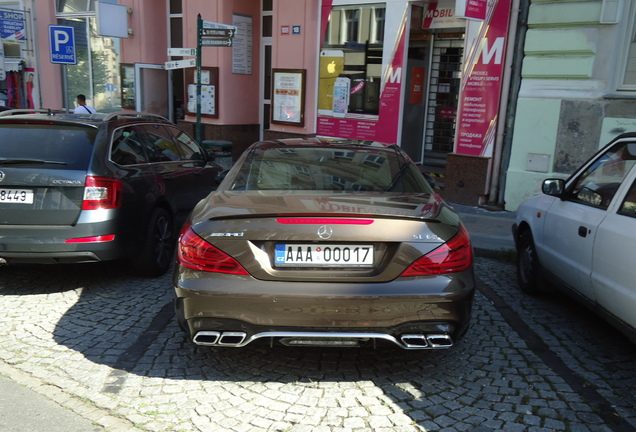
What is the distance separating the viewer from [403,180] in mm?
4410

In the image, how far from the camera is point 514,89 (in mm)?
9844

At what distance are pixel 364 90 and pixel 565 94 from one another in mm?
4203

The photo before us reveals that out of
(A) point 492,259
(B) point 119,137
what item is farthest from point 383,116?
(B) point 119,137

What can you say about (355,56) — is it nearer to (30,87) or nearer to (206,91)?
(206,91)

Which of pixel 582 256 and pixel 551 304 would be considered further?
pixel 551 304

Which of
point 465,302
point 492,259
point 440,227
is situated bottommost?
point 492,259

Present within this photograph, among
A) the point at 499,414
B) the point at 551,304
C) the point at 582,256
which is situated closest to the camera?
the point at 499,414

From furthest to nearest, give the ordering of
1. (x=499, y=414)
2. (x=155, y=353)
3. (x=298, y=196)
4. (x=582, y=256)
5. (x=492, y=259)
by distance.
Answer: (x=492, y=259), (x=582, y=256), (x=155, y=353), (x=298, y=196), (x=499, y=414)

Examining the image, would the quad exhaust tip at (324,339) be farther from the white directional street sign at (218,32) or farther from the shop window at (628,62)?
the white directional street sign at (218,32)

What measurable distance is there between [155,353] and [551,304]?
3.66m

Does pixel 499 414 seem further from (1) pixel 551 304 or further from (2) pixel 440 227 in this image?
(1) pixel 551 304

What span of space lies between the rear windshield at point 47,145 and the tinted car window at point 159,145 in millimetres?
844

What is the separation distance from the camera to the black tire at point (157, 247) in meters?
5.97

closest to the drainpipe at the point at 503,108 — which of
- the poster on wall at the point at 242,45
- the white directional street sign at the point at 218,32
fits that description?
the white directional street sign at the point at 218,32
